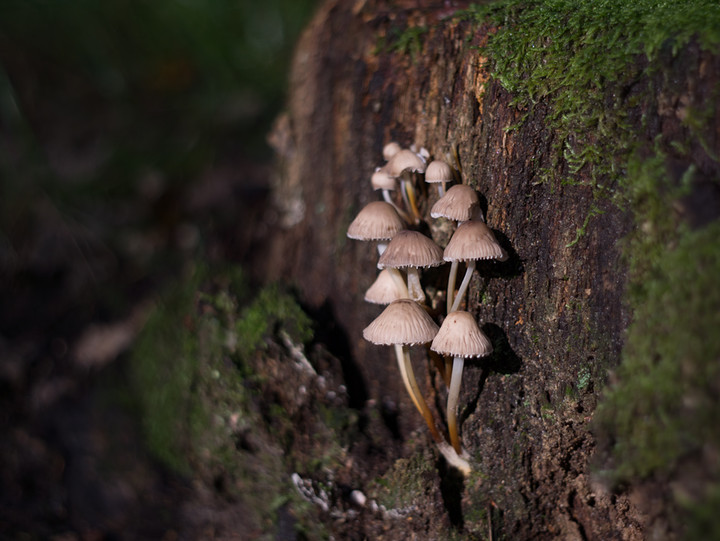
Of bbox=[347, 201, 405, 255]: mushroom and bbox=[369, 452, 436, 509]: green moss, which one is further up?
bbox=[347, 201, 405, 255]: mushroom

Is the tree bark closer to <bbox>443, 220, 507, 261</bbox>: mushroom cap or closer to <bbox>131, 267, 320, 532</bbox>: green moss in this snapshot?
<bbox>443, 220, 507, 261</bbox>: mushroom cap

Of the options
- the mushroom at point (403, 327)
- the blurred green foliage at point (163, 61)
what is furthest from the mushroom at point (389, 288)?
the blurred green foliage at point (163, 61)

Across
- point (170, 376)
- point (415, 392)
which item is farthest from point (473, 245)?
point (170, 376)

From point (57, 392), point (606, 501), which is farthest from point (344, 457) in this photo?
point (57, 392)

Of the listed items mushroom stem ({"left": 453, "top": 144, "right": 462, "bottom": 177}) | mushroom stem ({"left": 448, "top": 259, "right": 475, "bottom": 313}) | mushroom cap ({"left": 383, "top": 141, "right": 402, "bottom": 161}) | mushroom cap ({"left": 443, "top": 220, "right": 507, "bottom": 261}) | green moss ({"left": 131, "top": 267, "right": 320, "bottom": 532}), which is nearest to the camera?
mushroom cap ({"left": 443, "top": 220, "right": 507, "bottom": 261})

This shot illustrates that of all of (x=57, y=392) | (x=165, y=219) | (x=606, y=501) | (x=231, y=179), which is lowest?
(x=57, y=392)

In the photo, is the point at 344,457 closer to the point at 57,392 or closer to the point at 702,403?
the point at 702,403

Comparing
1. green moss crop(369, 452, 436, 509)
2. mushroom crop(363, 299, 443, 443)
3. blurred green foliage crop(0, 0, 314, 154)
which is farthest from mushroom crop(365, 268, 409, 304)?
blurred green foliage crop(0, 0, 314, 154)
